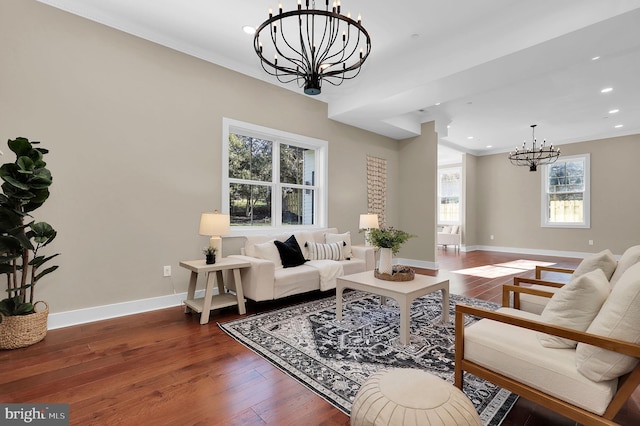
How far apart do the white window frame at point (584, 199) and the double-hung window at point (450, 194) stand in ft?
7.10

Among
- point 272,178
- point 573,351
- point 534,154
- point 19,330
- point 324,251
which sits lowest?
point 19,330

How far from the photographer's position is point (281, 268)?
3918 mm

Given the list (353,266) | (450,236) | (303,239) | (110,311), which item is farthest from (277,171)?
(450,236)

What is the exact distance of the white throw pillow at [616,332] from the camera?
128 cm

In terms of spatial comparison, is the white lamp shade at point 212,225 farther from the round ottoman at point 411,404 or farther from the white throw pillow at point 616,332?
the white throw pillow at point 616,332

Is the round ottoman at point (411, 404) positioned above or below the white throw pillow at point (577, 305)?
below

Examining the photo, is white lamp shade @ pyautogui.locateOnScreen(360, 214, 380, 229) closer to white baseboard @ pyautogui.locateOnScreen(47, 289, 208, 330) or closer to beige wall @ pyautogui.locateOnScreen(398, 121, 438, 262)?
beige wall @ pyautogui.locateOnScreen(398, 121, 438, 262)

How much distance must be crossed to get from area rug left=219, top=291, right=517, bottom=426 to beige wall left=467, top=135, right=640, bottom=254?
6.37m

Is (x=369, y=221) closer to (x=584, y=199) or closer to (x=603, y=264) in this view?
(x=603, y=264)

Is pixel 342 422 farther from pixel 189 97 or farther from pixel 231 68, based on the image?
pixel 231 68

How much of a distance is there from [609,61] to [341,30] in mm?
3526

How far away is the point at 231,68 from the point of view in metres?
4.18

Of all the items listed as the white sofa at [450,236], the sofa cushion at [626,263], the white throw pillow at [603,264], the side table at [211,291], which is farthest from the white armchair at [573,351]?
the white sofa at [450,236]

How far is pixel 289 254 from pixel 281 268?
0.20m
